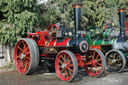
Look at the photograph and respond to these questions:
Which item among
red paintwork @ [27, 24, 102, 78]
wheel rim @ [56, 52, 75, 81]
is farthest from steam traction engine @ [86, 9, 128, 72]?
wheel rim @ [56, 52, 75, 81]

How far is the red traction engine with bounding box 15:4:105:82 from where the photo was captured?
5617 mm

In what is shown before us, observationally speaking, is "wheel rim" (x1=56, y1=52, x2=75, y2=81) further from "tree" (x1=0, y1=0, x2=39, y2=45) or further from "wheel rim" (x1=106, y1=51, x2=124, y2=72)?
"tree" (x1=0, y1=0, x2=39, y2=45)

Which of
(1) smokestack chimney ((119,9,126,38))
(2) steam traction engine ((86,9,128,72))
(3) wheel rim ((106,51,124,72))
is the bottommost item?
(3) wheel rim ((106,51,124,72))

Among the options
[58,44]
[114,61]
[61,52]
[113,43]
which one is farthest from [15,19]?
[114,61]

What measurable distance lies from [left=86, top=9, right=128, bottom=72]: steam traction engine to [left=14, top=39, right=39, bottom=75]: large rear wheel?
7.19 feet

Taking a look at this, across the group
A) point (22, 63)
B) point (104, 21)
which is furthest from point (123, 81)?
point (104, 21)

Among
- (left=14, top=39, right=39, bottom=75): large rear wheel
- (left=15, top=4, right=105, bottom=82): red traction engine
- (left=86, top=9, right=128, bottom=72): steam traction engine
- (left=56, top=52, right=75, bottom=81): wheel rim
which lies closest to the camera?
(left=56, top=52, right=75, bottom=81): wheel rim

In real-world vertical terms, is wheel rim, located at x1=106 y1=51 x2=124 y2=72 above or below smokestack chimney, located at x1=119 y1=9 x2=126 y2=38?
below

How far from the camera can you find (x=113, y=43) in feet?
25.0

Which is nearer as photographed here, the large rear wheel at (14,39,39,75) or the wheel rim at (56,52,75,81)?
the wheel rim at (56,52,75,81)

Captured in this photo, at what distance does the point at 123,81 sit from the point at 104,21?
26.9 ft

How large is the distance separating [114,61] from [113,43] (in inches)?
28.0

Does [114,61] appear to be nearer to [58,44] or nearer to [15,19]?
[58,44]

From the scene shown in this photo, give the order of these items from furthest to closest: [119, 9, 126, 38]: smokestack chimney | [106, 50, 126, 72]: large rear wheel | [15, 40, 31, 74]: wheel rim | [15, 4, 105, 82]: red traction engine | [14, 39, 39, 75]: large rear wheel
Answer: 1. [119, 9, 126, 38]: smokestack chimney
2. [106, 50, 126, 72]: large rear wheel
3. [15, 40, 31, 74]: wheel rim
4. [14, 39, 39, 75]: large rear wheel
5. [15, 4, 105, 82]: red traction engine
